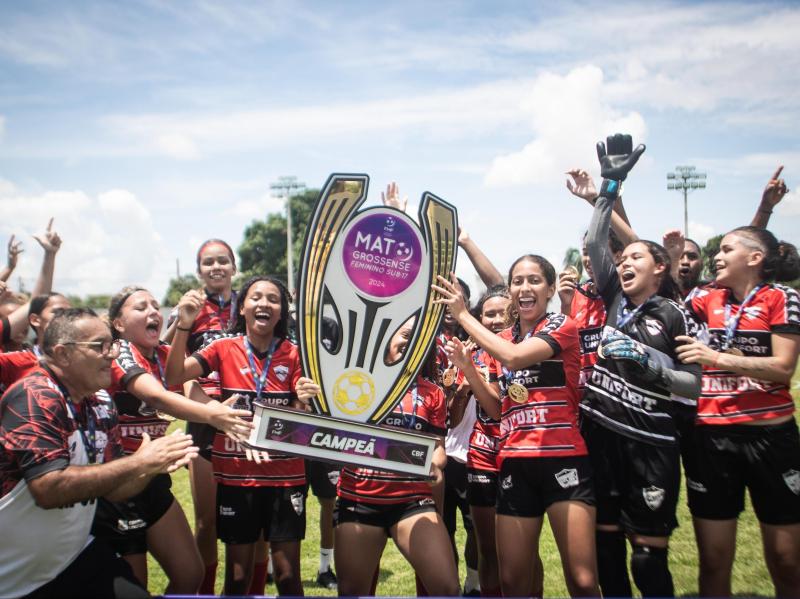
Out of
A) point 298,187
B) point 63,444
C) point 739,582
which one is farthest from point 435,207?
point 298,187

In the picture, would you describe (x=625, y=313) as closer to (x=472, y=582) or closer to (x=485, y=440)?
(x=485, y=440)

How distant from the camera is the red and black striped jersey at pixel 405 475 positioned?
11.3ft

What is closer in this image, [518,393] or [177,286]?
[518,393]

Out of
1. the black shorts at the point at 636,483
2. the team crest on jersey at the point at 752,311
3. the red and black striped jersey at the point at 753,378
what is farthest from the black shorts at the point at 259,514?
the team crest on jersey at the point at 752,311

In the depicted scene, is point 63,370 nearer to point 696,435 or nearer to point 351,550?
point 351,550

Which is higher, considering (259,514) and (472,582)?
(259,514)

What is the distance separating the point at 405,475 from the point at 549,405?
86 cm

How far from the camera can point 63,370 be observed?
2881mm

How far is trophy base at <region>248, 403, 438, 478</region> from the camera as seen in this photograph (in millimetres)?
3211

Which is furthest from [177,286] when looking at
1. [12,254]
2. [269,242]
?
[12,254]

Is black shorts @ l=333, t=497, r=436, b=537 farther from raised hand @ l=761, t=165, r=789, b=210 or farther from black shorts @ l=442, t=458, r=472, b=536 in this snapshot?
raised hand @ l=761, t=165, r=789, b=210

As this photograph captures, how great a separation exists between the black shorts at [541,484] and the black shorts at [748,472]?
0.85 m

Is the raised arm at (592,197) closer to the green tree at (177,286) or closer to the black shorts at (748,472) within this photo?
the black shorts at (748,472)

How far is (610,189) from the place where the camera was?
3.72m
